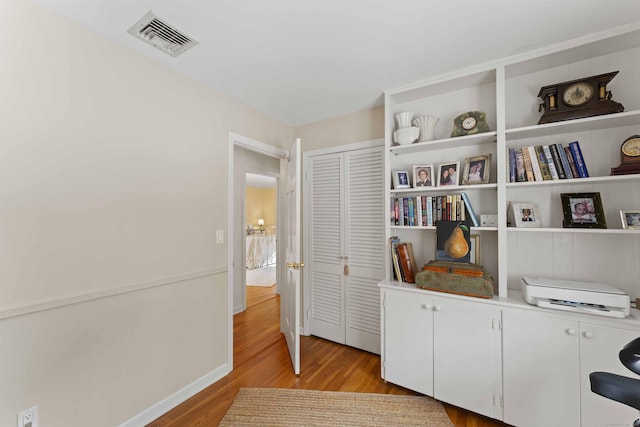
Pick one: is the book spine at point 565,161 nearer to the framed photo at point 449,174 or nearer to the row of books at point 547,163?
Result: the row of books at point 547,163

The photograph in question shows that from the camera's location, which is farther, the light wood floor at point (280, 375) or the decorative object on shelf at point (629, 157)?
the light wood floor at point (280, 375)

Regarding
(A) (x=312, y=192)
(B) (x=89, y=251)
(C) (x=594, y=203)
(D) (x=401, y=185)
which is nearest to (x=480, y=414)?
(C) (x=594, y=203)

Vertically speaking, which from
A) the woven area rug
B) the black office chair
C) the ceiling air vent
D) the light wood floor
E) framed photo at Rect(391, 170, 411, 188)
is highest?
the ceiling air vent

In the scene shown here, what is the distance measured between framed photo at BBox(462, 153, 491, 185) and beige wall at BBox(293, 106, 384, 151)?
851mm

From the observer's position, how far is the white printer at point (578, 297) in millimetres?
1389

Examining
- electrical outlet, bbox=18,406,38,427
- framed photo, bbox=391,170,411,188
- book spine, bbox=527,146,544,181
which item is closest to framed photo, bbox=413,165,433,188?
framed photo, bbox=391,170,411,188

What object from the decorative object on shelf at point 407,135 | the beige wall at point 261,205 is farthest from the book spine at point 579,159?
the beige wall at point 261,205

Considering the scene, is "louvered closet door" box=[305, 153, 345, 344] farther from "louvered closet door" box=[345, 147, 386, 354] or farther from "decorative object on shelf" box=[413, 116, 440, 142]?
"decorative object on shelf" box=[413, 116, 440, 142]

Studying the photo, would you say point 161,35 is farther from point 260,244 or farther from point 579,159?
point 260,244

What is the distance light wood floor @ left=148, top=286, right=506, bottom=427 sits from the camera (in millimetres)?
1759

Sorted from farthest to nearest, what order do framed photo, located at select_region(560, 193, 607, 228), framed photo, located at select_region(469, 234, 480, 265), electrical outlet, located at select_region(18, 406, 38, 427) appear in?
framed photo, located at select_region(469, 234, 480, 265)
framed photo, located at select_region(560, 193, 607, 228)
electrical outlet, located at select_region(18, 406, 38, 427)

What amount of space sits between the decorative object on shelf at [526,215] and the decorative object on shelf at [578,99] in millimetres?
562

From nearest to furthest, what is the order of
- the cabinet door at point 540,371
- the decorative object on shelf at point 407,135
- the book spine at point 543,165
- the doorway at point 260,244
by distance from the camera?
1. the cabinet door at point 540,371
2. the book spine at point 543,165
3. the decorative object on shelf at point 407,135
4. the doorway at point 260,244

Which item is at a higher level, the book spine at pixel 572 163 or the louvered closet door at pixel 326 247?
the book spine at pixel 572 163
